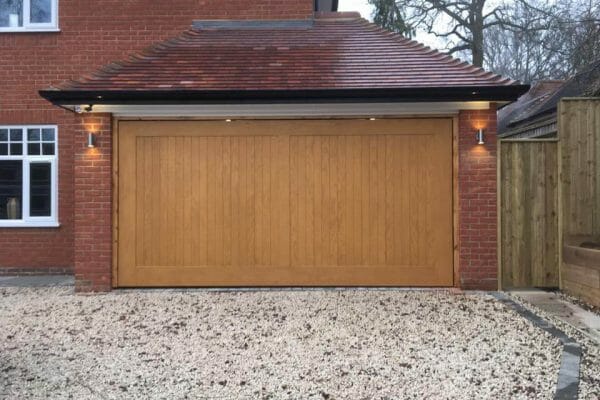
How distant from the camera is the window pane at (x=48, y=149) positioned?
10008 mm

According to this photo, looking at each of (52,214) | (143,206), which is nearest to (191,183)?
(143,206)

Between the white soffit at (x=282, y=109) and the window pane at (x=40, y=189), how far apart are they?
2.73 metres

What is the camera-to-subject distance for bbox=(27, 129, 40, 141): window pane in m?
10.0

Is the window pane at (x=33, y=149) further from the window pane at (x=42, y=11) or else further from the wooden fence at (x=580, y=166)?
the wooden fence at (x=580, y=166)

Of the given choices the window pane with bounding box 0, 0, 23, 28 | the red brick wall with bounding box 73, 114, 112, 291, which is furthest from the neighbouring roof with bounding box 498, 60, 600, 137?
the window pane with bounding box 0, 0, 23, 28

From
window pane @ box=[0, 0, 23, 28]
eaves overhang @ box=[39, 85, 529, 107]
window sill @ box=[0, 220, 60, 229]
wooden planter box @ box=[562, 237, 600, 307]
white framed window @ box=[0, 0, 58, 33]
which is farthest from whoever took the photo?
window pane @ box=[0, 0, 23, 28]

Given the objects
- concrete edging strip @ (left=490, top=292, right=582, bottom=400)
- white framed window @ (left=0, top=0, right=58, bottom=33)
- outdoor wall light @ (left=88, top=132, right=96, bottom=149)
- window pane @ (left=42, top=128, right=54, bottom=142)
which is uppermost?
white framed window @ (left=0, top=0, right=58, bottom=33)

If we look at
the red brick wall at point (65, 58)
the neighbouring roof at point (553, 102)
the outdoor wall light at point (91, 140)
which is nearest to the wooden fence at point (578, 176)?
the neighbouring roof at point (553, 102)

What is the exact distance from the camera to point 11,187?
32.9 ft

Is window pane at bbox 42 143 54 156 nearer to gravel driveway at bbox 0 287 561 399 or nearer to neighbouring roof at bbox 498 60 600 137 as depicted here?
gravel driveway at bbox 0 287 561 399

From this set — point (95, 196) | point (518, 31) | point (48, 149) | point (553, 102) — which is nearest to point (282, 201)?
point (95, 196)

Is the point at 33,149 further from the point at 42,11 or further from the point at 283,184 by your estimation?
the point at 283,184

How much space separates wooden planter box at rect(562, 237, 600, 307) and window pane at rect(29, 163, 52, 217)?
28.5 ft

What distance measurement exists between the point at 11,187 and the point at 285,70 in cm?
559
